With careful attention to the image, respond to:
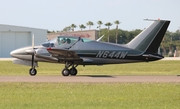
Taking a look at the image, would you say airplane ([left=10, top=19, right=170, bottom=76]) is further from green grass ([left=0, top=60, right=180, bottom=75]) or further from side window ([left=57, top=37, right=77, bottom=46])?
green grass ([left=0, top=60, right=180, bottom=75])

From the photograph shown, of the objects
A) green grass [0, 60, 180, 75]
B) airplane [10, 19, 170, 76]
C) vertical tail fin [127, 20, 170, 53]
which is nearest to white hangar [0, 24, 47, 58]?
green grass [0, 60, 180, 75]

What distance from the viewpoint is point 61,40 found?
25141 mm

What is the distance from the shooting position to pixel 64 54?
24906mm

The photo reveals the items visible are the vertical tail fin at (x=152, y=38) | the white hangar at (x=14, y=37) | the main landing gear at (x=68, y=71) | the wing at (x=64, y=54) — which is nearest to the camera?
the wing at (x=64, y=54)

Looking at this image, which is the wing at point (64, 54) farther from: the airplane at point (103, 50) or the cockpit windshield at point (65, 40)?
the cockpit windshield at point (65, 40)

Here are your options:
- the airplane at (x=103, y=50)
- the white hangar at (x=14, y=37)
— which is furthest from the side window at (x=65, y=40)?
the white hangar at (x=14, y=37)

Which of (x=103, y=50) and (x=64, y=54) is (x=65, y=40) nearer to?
(x=64, y=54)

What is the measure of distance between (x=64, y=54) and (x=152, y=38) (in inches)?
186
